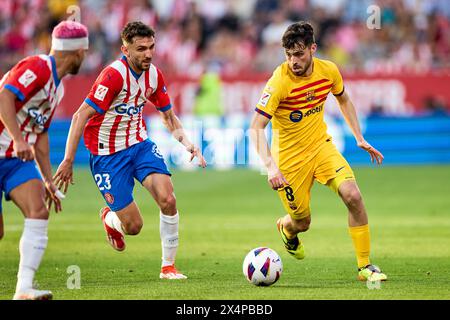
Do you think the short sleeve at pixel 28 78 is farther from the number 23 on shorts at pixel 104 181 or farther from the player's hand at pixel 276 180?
the player's hand at pixel 276 180

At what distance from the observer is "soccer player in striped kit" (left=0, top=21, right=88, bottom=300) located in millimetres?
8039

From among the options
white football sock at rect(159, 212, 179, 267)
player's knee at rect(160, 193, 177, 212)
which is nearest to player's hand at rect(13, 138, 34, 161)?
player's knee at rect(160, 193, 177, 212)

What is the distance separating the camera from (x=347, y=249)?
12.9 meters

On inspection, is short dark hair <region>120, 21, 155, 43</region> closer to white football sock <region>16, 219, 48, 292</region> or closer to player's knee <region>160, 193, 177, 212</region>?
player's knee <region>160, 193, 177, 212</region>

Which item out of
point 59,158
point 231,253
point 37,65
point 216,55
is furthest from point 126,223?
point 216,55

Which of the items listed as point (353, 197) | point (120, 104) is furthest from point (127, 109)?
point (353, 197)

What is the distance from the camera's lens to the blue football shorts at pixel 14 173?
823cm

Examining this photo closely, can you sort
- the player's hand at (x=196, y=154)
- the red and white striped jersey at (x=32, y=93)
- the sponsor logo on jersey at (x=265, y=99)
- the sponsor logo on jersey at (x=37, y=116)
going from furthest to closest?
the player's hand at (x=196, y=154) < the sponsor logo on jersey at (x=265, y=99) < the sponsor logo on jersey at (x=37, y=116) < the red and white striped jersey at (x=32, y=93)

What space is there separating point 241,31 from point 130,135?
61.4 ft

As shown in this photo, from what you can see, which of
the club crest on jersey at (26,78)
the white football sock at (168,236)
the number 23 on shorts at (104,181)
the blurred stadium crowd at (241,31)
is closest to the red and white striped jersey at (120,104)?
the number 23 on shorts at (104,181)

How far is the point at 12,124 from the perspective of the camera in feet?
26.2

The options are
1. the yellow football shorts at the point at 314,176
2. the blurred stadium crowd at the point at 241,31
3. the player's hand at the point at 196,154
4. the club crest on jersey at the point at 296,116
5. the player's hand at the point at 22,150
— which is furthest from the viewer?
the blurred stadium crowd at the point at 241,31
